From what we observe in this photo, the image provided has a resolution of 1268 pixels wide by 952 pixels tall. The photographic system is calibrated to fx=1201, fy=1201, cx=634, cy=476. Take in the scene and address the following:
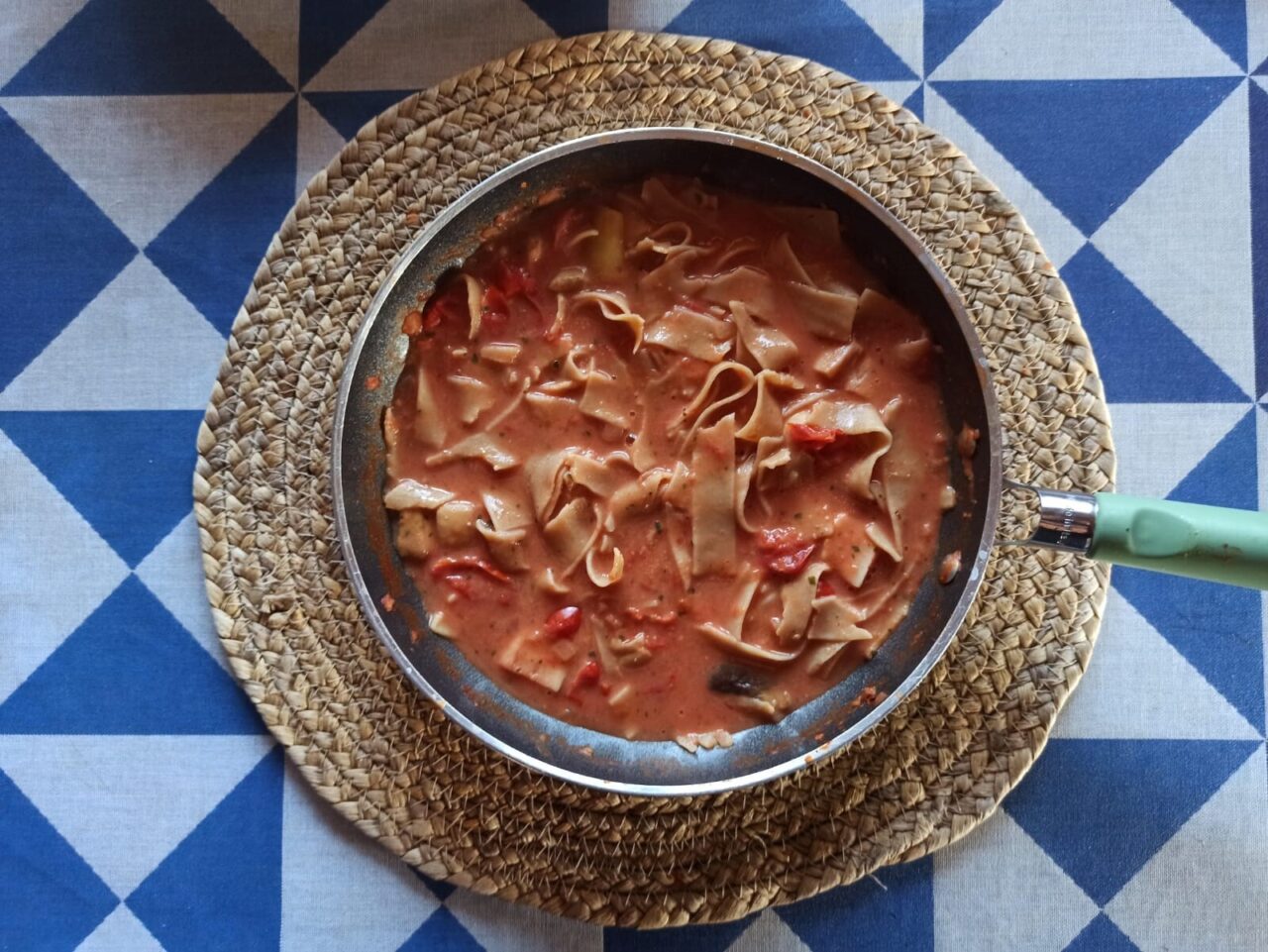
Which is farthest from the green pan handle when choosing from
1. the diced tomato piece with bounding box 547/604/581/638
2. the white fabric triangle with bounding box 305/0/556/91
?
the white fabric triangle with bounding box 305/0/556/91

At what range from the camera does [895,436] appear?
3.06m

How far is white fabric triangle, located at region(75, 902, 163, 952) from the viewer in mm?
3320

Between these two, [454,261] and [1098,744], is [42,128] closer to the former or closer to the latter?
[454,261]

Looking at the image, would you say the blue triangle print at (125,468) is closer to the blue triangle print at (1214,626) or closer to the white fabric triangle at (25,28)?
the white fabric triangle at (25,28)

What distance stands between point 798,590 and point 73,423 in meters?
2.07

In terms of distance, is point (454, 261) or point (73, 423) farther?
point (73, 423)

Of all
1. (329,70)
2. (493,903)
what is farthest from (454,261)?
(493,903)

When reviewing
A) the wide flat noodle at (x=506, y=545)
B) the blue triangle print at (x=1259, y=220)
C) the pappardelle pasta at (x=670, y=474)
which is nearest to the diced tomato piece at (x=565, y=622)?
the pappardelle pasta at (x=670, y=474)

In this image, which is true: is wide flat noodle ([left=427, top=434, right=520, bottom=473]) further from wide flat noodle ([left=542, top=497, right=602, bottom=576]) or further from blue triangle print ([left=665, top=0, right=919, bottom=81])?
blue triangle print ([left=665, top=0, right=919, bottom=81])

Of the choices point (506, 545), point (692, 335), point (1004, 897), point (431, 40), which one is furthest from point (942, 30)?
point (1004, 897)

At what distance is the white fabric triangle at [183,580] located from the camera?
3.32m

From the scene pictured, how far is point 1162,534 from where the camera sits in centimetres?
254

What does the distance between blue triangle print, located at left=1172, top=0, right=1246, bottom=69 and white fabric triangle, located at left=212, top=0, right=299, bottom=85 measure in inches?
97.2

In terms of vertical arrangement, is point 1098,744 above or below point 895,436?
below
